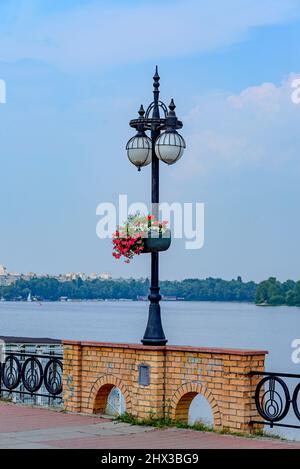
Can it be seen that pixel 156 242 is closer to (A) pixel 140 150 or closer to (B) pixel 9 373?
(A) pixel 140 150

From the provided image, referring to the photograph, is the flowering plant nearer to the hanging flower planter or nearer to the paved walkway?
the hanging flower planter

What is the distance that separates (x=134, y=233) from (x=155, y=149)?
134 centimetres

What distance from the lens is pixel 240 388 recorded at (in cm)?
1280

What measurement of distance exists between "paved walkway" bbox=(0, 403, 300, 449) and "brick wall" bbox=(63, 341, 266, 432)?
40cm

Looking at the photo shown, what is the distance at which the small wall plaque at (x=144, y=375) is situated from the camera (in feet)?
45.5

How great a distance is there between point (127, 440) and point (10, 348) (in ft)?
45.3

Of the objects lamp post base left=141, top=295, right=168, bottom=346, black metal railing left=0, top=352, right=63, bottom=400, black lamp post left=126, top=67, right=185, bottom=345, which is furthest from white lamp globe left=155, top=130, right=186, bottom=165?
black metal railing left=0, top=352, right=63, bottom=400

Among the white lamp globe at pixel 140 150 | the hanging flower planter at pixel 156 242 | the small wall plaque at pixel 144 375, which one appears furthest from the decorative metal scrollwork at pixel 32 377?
the white lamp globe at pixel 140 150

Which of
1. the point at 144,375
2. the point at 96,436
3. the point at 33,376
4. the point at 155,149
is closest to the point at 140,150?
the point at 155,149

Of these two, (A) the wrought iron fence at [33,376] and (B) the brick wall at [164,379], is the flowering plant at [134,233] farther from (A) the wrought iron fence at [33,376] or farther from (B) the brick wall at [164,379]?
(A) the wrought iron fence at [33,376]

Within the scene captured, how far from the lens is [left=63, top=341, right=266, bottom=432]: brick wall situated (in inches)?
506

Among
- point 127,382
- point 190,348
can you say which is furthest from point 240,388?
point 127,382

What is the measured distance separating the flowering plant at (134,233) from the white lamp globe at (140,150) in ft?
2.73

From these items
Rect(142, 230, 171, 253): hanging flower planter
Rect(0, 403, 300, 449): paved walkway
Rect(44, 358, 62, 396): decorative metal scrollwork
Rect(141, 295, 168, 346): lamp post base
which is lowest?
Rect(0, 403, 300, 449): paved walkway
